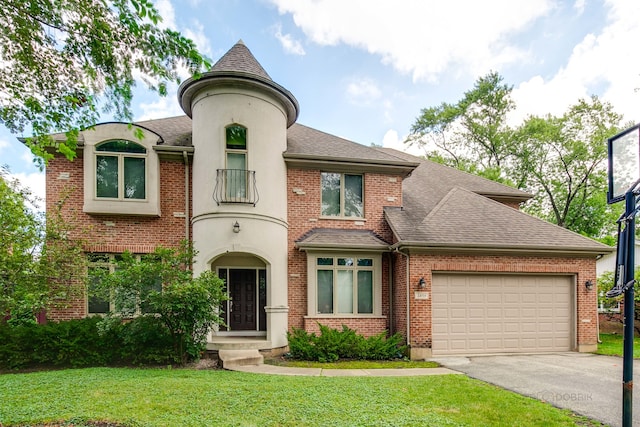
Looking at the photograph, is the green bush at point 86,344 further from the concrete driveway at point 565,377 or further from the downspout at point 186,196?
the concrete driveway at point 565,377

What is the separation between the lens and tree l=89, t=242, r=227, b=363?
8.32 metres

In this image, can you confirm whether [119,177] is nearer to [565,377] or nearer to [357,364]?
[357,364]

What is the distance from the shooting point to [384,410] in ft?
17.2

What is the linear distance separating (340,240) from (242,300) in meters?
3.54

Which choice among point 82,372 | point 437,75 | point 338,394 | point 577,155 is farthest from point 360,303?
point 577,155

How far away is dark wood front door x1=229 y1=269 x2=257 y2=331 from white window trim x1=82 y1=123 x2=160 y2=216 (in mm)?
3025

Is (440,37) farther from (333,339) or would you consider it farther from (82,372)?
(82,372)

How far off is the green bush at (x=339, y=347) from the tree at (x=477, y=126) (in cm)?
2014

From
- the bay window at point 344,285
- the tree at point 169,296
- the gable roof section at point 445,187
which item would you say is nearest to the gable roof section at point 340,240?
the bay window at point 344,285

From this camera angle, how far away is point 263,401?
556 cm

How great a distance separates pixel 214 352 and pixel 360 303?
4284 millimetres

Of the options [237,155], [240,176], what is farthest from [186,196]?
[237,155]

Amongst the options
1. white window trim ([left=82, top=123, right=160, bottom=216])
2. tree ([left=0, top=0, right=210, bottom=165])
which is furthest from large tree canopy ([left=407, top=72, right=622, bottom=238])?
tree ([left=0, top=0, right=210, bottom=165])

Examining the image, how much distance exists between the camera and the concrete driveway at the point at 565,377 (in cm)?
576
